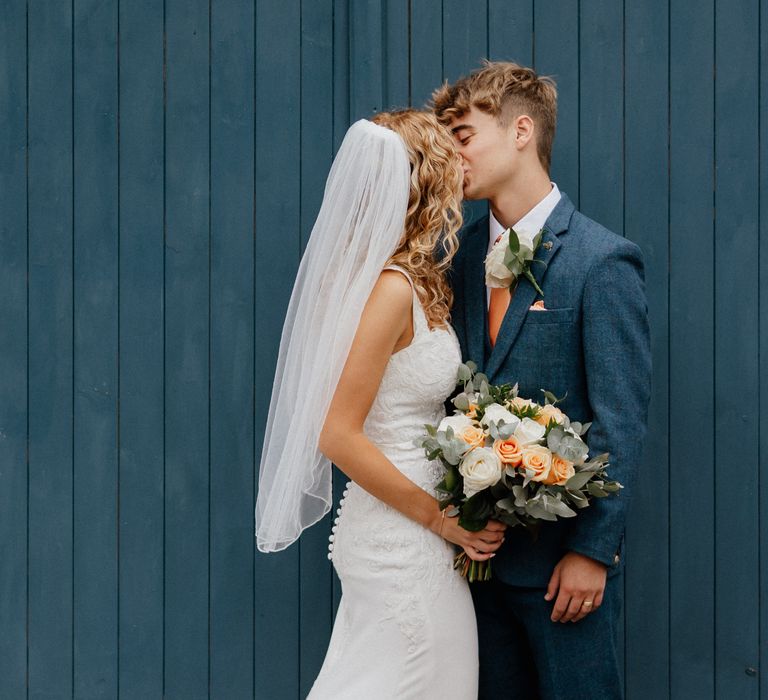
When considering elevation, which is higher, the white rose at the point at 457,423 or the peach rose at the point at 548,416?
the peach rose at the point at 548,416

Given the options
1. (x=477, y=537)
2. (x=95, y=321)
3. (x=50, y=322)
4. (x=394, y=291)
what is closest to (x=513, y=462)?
(x=477, y=537)

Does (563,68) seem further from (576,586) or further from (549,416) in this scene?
(576,586)

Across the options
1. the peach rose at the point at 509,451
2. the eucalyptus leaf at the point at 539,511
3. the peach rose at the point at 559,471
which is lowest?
the eucalyptus leaf at the point at 539,511

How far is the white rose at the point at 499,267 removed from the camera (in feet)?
6.54

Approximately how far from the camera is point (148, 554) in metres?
2.62

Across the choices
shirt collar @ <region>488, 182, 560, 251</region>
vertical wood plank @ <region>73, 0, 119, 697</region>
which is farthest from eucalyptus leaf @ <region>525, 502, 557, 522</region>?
vertical wood plank @ <region>73, 0, 119, 697</region>

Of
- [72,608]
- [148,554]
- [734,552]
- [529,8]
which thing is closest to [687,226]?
[529,8]

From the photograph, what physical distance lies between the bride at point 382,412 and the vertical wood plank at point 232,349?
58 centimetres

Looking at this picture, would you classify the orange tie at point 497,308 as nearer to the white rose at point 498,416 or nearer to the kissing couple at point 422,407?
the kissing couple at point 422,407

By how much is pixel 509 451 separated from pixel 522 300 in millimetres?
424

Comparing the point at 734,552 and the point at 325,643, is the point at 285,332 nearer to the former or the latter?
the point at 325,643

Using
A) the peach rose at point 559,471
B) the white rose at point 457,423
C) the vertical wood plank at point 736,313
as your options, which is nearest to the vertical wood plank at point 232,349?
the white rose at point 457,423

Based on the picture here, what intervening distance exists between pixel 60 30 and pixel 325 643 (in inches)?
81.1

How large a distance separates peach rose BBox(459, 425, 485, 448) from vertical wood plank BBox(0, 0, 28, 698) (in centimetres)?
152
